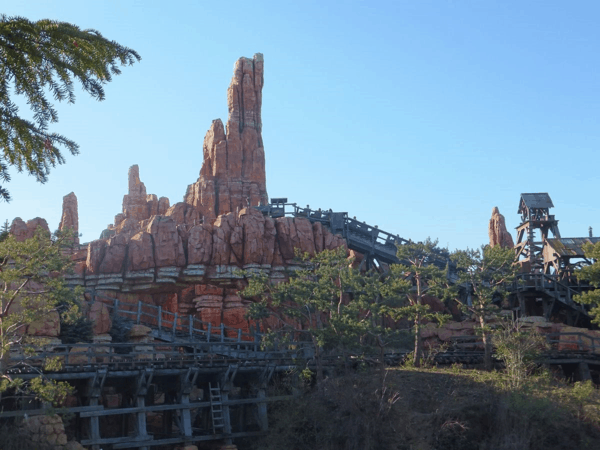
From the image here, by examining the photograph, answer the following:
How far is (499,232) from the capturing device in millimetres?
66000

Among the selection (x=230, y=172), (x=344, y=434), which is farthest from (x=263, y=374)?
(x=230, y=172)

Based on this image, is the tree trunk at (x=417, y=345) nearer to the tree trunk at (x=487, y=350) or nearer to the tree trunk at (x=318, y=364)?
the tree trunk at (x=487, y=350)

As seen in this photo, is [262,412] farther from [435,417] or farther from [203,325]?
[203,325]

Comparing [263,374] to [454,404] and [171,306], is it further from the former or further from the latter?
[171,306]

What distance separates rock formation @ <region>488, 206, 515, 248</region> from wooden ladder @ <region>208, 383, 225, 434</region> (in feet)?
145

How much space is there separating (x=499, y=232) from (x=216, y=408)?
4483cm

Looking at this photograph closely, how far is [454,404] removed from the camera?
2477 cm

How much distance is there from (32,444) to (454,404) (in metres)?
14.2

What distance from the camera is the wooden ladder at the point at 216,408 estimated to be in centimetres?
2655

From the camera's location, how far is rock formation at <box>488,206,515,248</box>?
65.9 m

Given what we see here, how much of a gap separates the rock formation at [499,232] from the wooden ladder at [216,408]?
44.3 m

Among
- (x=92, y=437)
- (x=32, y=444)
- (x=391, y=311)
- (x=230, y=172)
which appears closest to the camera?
(x=32, y=444)

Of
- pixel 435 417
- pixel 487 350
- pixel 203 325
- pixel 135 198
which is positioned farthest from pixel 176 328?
pixel 135 198

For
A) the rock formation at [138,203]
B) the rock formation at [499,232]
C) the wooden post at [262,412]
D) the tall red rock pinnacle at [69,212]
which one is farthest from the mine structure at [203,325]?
the rock formation at [138,203]
